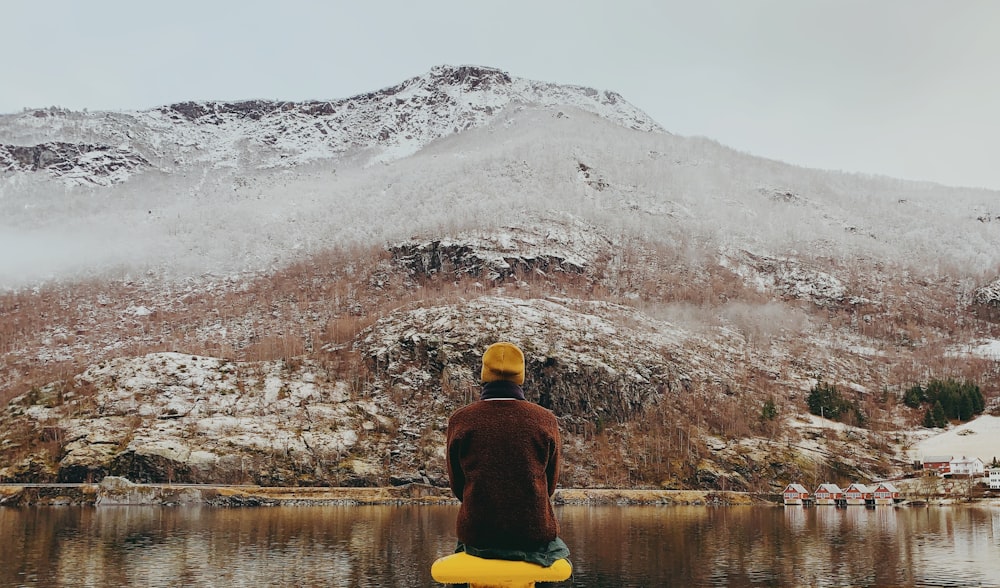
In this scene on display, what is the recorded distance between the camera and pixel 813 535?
6341 centimetres

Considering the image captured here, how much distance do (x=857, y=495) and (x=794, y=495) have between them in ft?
42.5

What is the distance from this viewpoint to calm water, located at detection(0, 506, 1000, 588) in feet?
126

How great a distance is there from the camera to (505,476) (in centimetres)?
679

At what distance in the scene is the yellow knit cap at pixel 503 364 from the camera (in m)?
7.04

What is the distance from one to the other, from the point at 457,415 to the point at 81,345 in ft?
601

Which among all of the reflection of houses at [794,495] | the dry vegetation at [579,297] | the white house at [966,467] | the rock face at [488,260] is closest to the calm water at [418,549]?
the reflection of houses at [794,495]

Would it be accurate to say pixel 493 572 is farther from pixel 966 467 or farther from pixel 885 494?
pixel 966 467

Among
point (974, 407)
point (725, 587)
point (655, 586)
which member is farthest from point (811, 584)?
point (974, 407)

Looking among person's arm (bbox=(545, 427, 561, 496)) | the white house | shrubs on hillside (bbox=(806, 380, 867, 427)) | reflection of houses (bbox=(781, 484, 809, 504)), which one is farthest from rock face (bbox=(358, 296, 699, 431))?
person's arm (bbox=(545, 427, 561, 496))

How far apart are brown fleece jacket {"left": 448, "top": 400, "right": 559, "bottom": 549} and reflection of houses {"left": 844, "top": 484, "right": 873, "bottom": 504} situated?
410 ft

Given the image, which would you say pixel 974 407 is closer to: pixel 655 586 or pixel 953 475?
pixel 953 475

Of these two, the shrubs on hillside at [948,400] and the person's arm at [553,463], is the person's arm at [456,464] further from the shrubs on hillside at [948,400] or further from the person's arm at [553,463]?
the shrubs on hillside at [948,400]

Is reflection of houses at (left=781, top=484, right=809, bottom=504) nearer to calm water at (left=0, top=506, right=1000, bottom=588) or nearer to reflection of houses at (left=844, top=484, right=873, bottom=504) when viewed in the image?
reflection of houses at (left=844, top=484, right=873, bottom=504)

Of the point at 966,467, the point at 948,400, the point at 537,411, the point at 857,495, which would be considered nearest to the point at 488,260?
the point at 857,495
